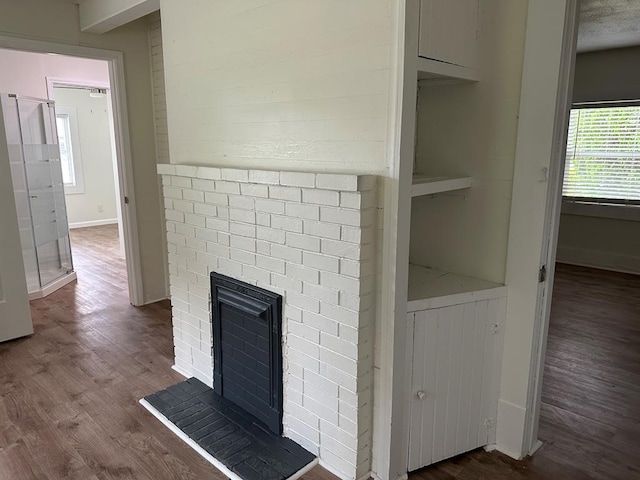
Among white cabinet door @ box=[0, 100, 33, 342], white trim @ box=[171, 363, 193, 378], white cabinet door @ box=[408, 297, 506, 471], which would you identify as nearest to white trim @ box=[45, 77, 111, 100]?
white cabinet door @ box=[0, 100, 33, 342]

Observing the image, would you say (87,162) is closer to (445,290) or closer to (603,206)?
(445,290)

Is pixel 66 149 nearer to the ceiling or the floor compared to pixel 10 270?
nearer to the ceiling

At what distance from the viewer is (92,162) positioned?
7.96 meters

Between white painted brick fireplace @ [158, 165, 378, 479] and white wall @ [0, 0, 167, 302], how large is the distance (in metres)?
1.71

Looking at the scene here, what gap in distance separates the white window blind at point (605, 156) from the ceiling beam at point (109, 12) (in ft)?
16.0

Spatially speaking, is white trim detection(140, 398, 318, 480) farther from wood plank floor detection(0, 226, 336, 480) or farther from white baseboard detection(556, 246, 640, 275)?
white baseboard detection(556, 246, 640, 275)

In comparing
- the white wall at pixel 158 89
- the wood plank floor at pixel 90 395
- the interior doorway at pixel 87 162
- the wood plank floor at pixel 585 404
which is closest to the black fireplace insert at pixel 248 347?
the wood plank floor at pixel 90 395

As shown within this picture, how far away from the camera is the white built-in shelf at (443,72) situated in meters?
1.65

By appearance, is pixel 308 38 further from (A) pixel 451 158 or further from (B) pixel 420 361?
(B) pixel 420 361

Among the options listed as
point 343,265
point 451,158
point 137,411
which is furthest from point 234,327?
point 451,158

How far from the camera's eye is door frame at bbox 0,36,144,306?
137 inches

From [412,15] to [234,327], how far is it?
1678 millimetres

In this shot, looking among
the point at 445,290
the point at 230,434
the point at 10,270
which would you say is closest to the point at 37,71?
the point at 10,270

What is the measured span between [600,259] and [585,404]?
3612 millimetres
